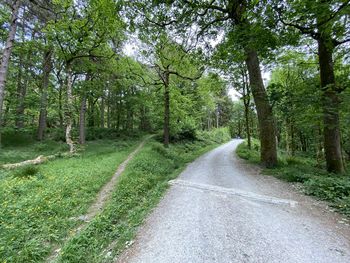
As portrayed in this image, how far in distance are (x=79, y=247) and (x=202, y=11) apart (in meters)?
9.77

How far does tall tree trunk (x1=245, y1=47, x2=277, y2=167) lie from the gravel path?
409cm

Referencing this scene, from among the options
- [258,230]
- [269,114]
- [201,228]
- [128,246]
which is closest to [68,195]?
[128,246]

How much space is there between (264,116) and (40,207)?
9.23 metres

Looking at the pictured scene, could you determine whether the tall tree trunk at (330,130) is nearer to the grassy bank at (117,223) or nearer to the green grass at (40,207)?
the grassy bank at (117,223)

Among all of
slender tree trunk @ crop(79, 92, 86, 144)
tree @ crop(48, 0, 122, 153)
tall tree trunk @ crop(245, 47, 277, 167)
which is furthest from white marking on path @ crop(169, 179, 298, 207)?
slender tree trunk @ crop(79, 92, 86, 144)

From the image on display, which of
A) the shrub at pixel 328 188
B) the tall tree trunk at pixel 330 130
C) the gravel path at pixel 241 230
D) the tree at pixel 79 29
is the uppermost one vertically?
the tree at pixel 79 29

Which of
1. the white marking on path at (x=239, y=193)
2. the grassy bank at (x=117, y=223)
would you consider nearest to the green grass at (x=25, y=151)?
the grassy bank at (x=117, y=223)

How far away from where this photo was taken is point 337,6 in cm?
412

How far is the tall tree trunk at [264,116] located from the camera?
30.4 feet

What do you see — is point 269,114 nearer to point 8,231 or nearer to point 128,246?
point 128,246

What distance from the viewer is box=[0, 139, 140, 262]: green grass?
3.16m

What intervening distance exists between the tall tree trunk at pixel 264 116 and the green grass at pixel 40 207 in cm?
737

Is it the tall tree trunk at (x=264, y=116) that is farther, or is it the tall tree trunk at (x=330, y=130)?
the tall tree trunk at (x=264, y=116)

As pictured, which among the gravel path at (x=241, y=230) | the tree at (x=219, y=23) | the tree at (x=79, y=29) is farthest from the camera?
the tree at (x=79, y=29)
